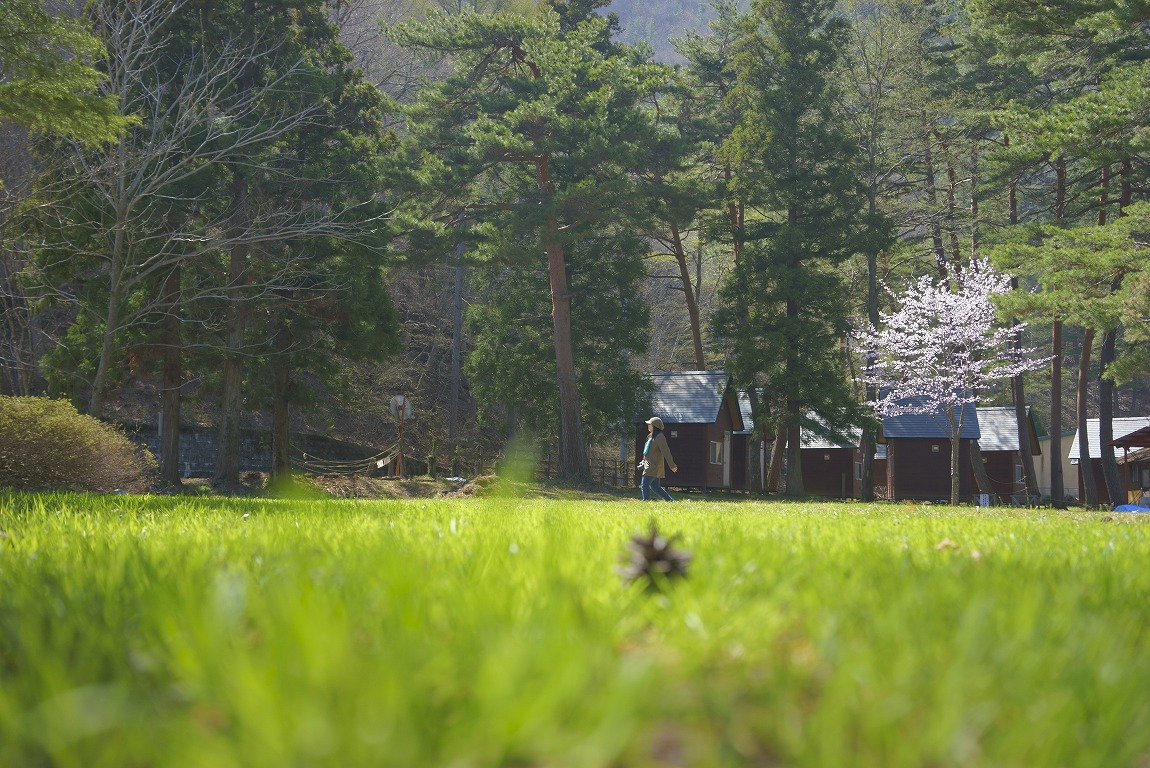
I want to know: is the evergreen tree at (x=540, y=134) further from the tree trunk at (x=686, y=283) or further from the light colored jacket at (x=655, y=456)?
the light colored jacket at (x=655, y=456)

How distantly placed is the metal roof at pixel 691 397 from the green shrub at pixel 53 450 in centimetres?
2946

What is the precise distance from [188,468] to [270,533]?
1139 inches

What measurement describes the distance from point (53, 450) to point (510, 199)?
21338 mm

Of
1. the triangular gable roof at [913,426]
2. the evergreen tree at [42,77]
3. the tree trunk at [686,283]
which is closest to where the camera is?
the evergreen tree at [42,77]

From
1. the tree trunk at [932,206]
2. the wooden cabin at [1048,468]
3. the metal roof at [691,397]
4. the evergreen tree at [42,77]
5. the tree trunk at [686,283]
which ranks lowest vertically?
the wooden cabin at [1048,468]

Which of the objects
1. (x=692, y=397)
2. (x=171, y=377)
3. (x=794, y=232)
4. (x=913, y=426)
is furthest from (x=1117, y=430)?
(x=171, y=377)

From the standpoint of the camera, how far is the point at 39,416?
13070mm

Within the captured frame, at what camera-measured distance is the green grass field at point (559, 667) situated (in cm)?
134

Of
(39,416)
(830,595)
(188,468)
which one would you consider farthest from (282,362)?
(830,595)

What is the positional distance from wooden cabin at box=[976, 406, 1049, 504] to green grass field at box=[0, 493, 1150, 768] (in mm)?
48084

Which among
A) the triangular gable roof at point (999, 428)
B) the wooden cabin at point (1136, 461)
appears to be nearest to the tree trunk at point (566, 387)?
the wooden cabin at point (1136, 461)

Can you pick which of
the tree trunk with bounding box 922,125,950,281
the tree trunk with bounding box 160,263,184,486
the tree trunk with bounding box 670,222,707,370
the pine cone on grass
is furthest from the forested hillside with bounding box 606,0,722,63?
the pine cone on grass

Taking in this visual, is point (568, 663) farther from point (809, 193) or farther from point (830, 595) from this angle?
point (809, 193)

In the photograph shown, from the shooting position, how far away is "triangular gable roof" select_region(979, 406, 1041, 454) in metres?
46.9
